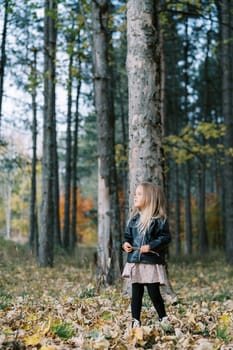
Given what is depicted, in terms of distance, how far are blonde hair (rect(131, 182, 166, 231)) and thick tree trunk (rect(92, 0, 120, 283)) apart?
4.40 metres

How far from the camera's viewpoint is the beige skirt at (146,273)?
5129mm

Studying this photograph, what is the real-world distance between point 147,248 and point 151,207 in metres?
0.44

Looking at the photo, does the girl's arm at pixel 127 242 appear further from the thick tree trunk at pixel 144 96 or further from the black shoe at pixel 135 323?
the thick tree trunk at pixel 144 96

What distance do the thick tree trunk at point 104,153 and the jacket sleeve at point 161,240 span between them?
14.7 ft

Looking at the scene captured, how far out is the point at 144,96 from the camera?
7.46 meters

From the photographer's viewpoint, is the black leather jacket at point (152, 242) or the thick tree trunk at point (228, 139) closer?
the black leather jacket at point (152, 242)

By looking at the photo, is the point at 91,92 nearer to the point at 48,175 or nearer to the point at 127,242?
the point at 48,175

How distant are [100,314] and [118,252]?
13.4 feet

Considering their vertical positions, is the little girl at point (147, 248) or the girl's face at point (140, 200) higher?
the girl's face at point (140, 200)

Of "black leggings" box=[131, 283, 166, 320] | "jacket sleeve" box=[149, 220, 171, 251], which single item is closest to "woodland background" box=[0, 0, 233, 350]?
"black leggings" box=[131, 283, 166, 320]

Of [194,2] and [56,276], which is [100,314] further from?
[194,2]

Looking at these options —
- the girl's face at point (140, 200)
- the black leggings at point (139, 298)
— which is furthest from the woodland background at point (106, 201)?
the girl's face at point (140, 200)

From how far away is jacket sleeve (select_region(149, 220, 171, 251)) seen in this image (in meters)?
5.14

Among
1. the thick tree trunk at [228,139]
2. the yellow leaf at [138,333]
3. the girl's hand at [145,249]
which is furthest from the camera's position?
the thick tree trunk at [228,139]
